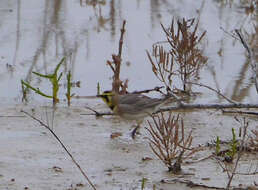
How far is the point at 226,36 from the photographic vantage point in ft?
35.7

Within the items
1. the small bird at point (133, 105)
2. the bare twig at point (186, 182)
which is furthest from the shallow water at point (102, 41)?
the bare twig at point (186, 182)

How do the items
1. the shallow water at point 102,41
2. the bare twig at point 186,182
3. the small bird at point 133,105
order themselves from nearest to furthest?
Answer: the bare twig at point 186,182, the small bird at point 133,105, the shallow water at point 102,41

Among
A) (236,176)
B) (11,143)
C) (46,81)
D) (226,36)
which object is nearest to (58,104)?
(46,81)

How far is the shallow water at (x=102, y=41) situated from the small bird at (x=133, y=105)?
133 cm

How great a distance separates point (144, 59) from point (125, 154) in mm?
3954

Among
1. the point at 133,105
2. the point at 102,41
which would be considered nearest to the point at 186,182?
the point at 133,105

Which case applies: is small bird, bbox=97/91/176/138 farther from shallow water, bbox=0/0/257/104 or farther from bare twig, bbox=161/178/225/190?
bare twig, bbox=161/178/225/190

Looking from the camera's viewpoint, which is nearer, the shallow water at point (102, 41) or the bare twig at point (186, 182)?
the bare twig at point (186, 182)

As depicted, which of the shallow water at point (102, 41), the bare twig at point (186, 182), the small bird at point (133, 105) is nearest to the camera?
the bare twig at point (186, 182)

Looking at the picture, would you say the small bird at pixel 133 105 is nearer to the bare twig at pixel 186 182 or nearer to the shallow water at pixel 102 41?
the shallow water at pixel 102 41

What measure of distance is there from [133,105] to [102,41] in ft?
13.2

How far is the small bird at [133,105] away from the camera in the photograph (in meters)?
6.73

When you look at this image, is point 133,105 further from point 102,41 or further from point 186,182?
point 102,41

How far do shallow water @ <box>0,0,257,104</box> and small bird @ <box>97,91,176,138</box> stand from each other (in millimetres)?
1327
